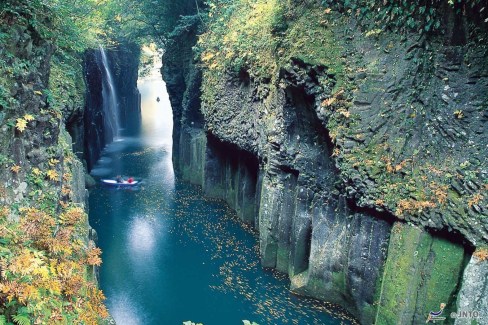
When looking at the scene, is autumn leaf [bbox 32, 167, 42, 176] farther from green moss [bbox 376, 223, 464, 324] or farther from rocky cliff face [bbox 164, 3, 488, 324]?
green moss [bbox 376, 223, 464, 324]

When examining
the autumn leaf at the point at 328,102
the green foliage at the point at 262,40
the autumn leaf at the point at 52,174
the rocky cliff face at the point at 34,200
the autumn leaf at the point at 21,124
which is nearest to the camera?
the rocky cliff face at the point at 34,200

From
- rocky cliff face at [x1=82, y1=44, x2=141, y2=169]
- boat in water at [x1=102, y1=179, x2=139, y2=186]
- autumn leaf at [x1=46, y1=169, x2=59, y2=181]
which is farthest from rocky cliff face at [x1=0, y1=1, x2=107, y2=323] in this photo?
rocky cliff face at [x1=82, y1=44, x2=141, y2=169]

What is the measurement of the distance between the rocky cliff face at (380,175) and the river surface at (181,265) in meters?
1.09

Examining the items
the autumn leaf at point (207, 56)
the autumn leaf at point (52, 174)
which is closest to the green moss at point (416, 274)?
the autumn leaf at point (52, 174)

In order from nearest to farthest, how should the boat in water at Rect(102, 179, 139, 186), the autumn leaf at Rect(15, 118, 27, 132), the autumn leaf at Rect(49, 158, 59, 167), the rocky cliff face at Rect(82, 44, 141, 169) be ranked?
the autumn leaf at Rect(15, 118, 27, 132) → the autumn leaf at Rect(49, 158, 59, 167) → the boat in water at Rect(102, 179, 139, 186) → the rocky cliff face at Rect(82, 44, 141, 169)

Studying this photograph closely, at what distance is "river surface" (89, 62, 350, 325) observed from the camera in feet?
39.9

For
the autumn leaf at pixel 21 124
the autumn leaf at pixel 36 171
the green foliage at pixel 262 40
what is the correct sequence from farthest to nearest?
the green foliage at pixel 262 40, the autumn leaf at pixel 36 171, the autumn leaf at pixel 21 124

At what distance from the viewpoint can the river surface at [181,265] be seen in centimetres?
1216

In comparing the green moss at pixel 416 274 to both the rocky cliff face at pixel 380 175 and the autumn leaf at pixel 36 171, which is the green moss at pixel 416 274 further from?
the autumn leaf at pixel 36 171

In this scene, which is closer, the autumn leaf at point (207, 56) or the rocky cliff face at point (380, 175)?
the rocky cliff face at point (380, 175)

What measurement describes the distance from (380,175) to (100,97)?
87.0ft

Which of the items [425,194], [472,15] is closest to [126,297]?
[425,194]

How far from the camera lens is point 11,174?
7.39 metres

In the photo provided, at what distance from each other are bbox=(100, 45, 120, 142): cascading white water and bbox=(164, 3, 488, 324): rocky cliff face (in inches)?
957
